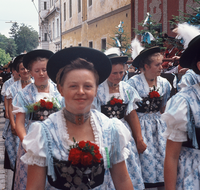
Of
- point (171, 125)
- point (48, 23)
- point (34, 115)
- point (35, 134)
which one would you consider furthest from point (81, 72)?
point (48, 23)

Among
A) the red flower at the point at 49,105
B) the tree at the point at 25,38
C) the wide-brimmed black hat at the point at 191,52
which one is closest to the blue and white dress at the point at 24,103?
the red flower at the point at 49,105

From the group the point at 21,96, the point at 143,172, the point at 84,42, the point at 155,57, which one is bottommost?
the point at 143,172

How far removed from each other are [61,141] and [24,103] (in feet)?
6.44

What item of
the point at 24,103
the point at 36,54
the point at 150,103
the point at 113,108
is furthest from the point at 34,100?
the point at 150,103

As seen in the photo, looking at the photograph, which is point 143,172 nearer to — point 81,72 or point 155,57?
point 155,57

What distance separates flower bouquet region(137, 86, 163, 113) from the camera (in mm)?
4875

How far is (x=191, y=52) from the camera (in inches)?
98.6

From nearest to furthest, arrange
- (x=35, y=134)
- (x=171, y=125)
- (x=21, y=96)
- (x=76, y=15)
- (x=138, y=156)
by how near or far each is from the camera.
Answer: (x=35, y=134) → (x=171, y=125) → (x=21, y=96) → (x=138, y=156) → (x=76, y=15)

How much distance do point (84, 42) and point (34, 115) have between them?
75.6 ft

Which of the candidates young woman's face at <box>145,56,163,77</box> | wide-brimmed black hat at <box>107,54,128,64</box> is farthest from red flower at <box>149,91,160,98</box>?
wide-brimmed black hat at <box>107,54,128,64</box>

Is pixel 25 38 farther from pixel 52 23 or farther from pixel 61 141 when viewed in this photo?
pixel 61 141

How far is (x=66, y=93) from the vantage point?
6.88 feet

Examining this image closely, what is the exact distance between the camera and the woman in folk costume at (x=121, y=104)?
441 cm

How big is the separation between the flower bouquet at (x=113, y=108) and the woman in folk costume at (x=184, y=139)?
1.97 m
